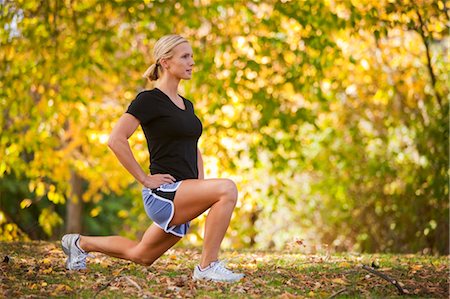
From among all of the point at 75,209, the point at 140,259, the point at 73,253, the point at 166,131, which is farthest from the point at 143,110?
the point at 75,209

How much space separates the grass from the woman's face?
1.27m

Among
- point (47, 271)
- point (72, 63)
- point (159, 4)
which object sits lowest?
point (47, 271)

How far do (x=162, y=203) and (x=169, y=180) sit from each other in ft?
0.48

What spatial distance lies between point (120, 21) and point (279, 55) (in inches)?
87.7

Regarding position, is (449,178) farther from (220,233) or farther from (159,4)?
(220,233)

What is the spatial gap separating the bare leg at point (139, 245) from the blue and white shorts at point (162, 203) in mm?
129

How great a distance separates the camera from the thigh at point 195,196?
451 centimetres

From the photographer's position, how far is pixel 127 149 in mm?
4602

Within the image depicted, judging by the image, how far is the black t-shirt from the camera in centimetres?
465

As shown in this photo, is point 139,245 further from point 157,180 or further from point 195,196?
point 195,196

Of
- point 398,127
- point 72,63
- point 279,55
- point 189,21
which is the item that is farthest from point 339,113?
point 72,63

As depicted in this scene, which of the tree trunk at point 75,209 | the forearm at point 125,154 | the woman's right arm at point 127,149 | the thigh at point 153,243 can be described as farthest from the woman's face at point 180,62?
the tree trunk at point 75,209

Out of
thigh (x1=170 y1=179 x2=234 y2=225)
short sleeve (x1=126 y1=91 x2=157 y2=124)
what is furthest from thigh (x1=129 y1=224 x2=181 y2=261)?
short sleeve (x1=126 y1=91 x2=157 y2=124)

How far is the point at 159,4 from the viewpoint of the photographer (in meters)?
9.18
